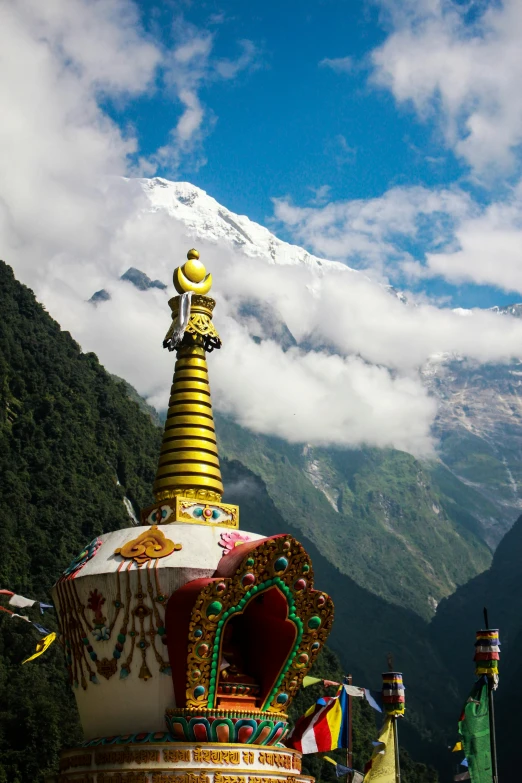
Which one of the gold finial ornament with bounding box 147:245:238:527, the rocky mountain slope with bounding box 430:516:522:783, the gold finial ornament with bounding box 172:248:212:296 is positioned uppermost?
the rocky mountain slope with bounding box 430:516:522:783

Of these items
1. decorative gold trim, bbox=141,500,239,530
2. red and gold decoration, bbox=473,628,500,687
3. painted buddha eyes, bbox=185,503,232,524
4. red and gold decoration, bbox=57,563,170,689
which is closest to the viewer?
red and gold decoration, bbox=57,563,170,689

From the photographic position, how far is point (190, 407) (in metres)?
21.2

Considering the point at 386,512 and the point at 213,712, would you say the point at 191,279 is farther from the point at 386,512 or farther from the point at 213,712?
the point at 386,512

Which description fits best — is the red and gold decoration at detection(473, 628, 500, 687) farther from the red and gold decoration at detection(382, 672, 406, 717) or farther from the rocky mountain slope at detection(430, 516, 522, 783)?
the rocky mountain slope at detection(430, 516, 522, 783)

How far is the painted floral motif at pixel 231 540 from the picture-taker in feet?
61.5

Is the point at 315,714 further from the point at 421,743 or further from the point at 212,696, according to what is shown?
the point at 421,743

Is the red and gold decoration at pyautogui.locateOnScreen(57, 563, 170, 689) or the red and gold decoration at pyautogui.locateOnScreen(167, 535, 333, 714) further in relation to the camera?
the red and gold decoration at pyautogui.locateOnScreen(57, 563, 170, 689)

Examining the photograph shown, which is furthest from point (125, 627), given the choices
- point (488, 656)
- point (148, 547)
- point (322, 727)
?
point (488, 656)

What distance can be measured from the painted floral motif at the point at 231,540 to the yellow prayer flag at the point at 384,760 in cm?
538

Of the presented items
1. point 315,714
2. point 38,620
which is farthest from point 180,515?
point 38,620

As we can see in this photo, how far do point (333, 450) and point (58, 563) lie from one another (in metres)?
120

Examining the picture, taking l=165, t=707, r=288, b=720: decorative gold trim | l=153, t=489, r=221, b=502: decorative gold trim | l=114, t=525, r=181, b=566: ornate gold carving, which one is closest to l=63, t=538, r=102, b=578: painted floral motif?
l=114, t=525, r=181, b=566: ornate gold carving

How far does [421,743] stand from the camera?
3295 inches

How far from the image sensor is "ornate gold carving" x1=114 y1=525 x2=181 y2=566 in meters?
18.2
